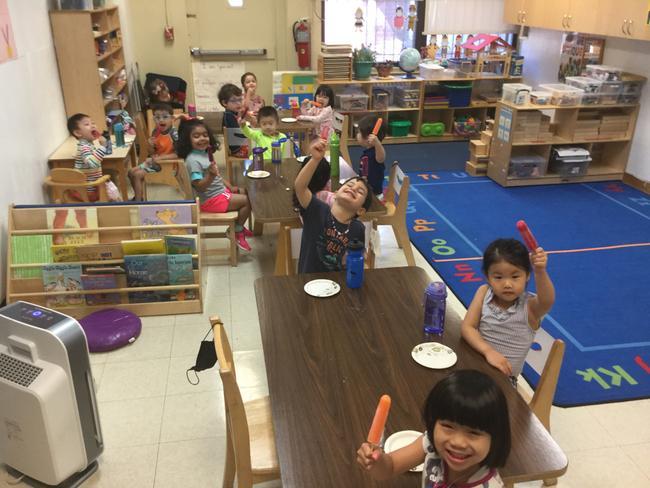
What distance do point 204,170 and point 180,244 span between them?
35.3 inches

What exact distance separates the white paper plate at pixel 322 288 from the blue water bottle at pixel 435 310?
44 centimetres

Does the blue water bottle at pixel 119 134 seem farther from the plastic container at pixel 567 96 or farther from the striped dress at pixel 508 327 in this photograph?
the plastic container at pixel 567 96

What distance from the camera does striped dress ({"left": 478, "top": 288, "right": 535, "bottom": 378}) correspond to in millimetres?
2137

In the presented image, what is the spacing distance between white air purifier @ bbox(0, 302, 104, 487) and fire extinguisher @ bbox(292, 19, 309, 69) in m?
6.29

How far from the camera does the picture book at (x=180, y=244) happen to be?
11.7 feet

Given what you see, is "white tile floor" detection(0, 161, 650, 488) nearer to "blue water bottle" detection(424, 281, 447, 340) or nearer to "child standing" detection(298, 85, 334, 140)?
"blue water bottle" detection(424, 281, 447, 340)

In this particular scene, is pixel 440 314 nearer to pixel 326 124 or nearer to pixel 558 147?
pixel 326 124

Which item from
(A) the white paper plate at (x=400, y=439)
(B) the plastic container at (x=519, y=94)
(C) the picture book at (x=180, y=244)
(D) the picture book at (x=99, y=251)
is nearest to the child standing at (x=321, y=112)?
(B) the plastic container at (x=519, y=94)

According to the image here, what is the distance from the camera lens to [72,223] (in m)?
3.51

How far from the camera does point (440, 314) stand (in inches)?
83.8

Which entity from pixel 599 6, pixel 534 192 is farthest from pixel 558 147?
pixel 599 6

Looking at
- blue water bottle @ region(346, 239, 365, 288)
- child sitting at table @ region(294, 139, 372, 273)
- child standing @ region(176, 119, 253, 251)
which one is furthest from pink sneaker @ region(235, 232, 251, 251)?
blue water bottle @ region(346, 239, 365, 288)

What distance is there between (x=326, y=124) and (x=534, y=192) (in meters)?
2.37

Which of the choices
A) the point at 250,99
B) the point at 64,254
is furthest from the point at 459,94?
the point at 64,254
